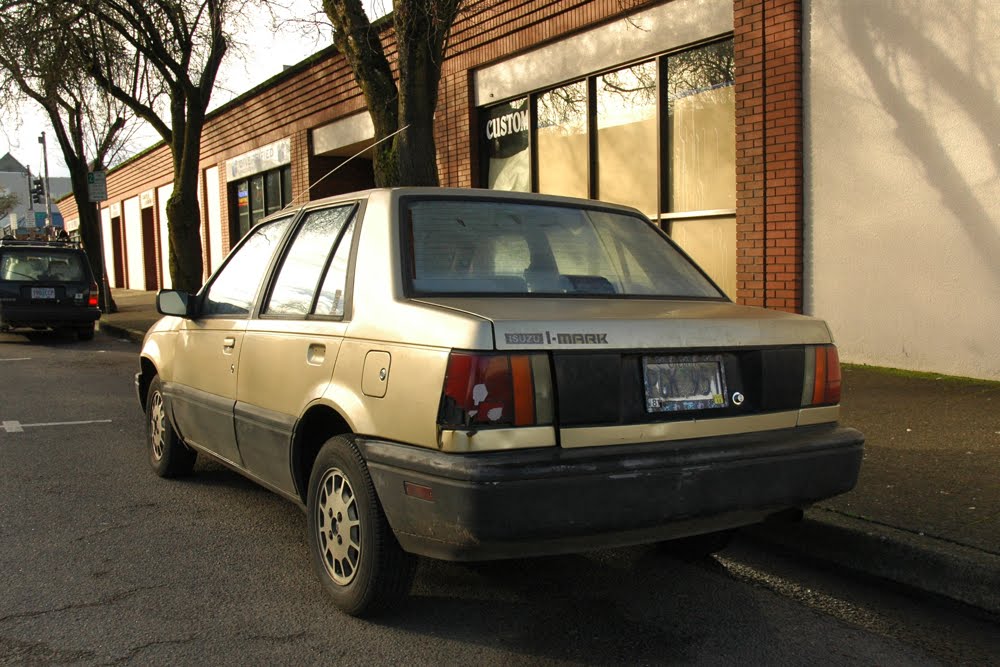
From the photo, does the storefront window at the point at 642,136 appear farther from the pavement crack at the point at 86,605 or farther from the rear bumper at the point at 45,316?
the rear bumper at the point at 45,316

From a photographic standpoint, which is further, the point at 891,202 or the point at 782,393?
the point at 891,202

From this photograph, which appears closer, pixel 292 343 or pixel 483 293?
pixel 483 293

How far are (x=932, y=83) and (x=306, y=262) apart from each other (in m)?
5.93

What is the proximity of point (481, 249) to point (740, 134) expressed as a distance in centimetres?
625

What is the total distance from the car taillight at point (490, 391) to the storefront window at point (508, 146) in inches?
393

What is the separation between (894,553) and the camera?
12.8 ft

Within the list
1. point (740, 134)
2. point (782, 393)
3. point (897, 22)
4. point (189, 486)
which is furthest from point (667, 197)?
point (782, 393)

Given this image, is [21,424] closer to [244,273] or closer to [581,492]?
[244,273]

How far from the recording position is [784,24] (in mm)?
8805

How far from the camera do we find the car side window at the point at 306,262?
3.98m

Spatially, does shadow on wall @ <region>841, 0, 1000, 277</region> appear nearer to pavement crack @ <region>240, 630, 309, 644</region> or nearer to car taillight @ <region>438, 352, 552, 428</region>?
car taillight @ <region>438, 352, 552, 428</region>

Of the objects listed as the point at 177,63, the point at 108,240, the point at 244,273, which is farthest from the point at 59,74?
the point at 108,240

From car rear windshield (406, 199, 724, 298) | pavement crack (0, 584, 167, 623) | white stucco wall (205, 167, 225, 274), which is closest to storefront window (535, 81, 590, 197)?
car rear windshield (406, 199, 724, 298)

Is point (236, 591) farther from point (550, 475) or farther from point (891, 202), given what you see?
→ point (891, 202)
